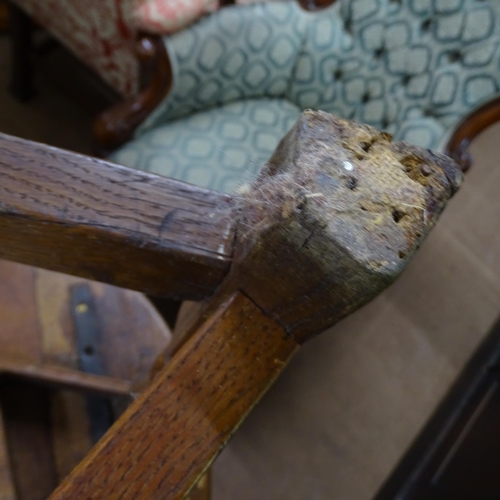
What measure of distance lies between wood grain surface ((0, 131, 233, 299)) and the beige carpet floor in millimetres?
1254

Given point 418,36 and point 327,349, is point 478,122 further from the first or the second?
point 327,349

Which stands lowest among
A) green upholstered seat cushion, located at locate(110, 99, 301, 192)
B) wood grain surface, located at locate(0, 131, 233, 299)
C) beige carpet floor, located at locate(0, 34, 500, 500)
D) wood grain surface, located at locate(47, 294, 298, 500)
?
beige carpet floor, located at locate(0, 34, 500, 500)

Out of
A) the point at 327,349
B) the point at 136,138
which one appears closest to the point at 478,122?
the point at 327,349

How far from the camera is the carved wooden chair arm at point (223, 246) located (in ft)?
1.06

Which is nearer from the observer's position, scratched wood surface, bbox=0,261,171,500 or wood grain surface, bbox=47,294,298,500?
wood grain surface, bbox=47,294,298,500

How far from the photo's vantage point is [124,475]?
0.34 metres

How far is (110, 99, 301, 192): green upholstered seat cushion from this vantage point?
1254 mm

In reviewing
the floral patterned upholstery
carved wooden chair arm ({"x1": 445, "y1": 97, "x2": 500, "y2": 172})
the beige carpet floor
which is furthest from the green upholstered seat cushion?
the beige carpet floor

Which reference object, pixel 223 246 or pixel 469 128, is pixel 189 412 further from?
pixel 469 128

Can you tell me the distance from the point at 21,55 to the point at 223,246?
5.94 ft

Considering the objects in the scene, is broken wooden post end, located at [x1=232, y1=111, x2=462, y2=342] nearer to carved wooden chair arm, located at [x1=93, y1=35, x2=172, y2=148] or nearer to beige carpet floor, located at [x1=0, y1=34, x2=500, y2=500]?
carved wooden chair arm, located at [x1=93, y1=35, x2=172, y2=148]

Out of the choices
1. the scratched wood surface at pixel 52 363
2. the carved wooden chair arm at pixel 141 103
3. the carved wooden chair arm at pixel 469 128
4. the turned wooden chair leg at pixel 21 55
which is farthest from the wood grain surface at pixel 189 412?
the turned wooden chair leg at pixel 21 55

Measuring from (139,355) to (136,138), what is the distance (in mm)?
617

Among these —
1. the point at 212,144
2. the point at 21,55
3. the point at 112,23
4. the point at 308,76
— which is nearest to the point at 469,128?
the point at 308,76
